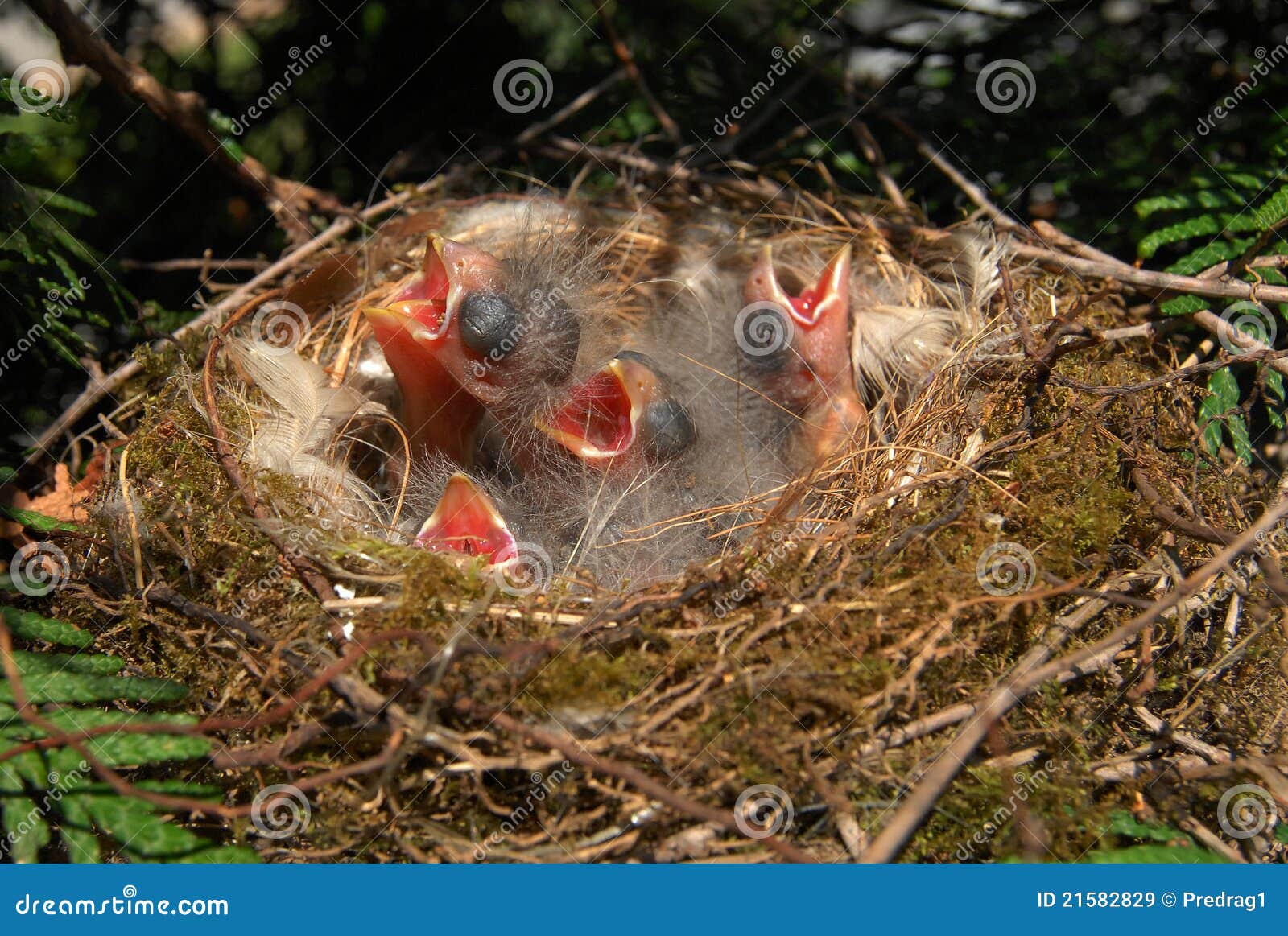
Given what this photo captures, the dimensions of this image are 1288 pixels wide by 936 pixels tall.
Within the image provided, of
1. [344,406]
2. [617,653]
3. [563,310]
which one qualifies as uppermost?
[563,310]

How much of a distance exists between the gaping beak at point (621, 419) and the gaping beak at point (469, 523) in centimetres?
20

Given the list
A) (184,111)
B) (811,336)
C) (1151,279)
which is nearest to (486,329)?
(811,336)

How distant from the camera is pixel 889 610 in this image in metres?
1.19

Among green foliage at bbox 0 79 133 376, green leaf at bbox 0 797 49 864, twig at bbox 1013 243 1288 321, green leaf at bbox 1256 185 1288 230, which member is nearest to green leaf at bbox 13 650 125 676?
green leaf at bbox 0 797 49 864

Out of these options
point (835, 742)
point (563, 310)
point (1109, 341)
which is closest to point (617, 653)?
point (835, 742)

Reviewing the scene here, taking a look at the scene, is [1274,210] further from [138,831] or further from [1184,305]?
[138,831]

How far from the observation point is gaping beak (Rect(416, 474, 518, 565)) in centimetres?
160

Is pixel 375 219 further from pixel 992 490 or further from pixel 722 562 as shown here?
pixel 992 490

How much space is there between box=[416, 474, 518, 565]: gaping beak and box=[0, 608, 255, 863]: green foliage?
51 centimetres

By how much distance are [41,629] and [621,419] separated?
3.25 feet

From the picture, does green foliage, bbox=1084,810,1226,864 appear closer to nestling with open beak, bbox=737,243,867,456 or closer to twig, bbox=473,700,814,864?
twig, bbox=473,700,814,864

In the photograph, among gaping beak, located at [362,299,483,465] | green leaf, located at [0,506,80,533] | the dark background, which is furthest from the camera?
the dark background

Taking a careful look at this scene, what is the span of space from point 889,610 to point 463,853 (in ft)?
2.04

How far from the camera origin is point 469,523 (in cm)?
162
